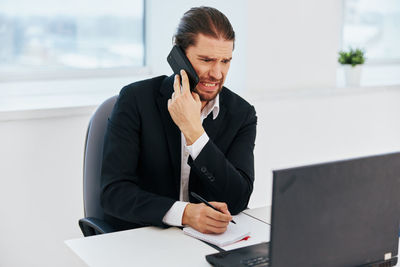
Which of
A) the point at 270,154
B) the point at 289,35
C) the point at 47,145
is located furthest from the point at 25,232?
the point at 289,35

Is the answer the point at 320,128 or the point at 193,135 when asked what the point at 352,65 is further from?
the point at 193,135

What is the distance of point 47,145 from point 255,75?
118 centimetres

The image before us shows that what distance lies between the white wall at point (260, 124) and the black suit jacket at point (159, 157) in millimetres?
727

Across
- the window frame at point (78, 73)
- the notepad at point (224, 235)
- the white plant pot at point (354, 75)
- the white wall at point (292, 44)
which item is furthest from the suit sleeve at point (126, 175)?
the white plant pot at point (354, 75)

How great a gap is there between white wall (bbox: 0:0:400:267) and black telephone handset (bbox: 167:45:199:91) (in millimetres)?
774

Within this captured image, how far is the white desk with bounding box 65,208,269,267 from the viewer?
60.2 inches

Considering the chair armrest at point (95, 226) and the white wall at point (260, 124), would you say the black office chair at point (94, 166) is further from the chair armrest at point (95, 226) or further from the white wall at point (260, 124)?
the white wall at point (260, 124)

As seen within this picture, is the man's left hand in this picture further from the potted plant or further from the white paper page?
the potted plant

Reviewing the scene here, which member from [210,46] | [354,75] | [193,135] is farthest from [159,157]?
[354,75]

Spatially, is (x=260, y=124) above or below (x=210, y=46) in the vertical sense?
below

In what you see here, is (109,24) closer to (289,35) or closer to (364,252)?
(289,35)

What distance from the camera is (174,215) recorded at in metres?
1.77

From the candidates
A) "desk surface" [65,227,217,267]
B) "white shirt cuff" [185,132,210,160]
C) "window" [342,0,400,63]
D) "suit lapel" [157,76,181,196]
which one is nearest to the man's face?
"suit lapel" [157,76,181,196]

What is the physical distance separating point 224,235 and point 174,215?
0.53ft
